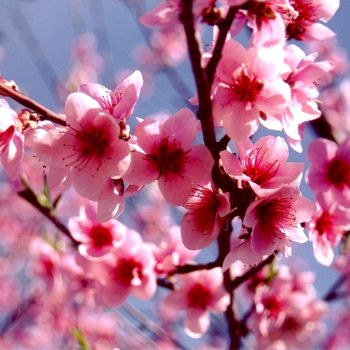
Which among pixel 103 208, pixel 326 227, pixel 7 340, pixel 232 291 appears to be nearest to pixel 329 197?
pixel 326 227

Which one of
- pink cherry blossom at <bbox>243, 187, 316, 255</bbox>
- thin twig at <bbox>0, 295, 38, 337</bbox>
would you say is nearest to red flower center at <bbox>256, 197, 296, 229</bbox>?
pink cherry blossom at <bbox>243, 187, 316, 255</bbox>

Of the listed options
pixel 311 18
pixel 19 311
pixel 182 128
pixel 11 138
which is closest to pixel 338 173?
pixel 311 18

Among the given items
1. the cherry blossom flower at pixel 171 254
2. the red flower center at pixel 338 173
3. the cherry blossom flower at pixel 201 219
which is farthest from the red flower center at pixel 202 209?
the cherry blossom flower at pixel 171 254

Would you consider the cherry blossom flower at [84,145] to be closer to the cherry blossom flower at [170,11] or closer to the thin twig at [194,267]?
the cherry blossom flower at [170,11]

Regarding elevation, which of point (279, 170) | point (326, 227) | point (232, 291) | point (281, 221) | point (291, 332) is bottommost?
point (291, 332)

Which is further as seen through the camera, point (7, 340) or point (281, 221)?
point (7, 340)

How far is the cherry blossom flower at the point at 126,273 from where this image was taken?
2.06 metres

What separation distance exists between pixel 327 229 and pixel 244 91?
88 cm

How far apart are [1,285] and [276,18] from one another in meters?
6.60

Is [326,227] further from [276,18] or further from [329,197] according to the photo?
[276,18]

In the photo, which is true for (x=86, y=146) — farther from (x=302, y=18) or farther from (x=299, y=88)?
(x=302, y=18)

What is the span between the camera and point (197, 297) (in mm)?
2283

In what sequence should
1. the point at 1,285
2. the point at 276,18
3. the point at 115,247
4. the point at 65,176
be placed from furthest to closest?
1. the point at 1,285
2. the point at 115,247
3. the point at 65,176
4. the point at 276,18

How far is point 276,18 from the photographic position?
119cm
